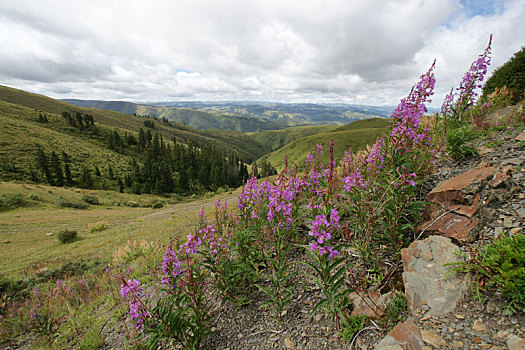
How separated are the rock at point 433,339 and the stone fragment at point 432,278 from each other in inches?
14.0

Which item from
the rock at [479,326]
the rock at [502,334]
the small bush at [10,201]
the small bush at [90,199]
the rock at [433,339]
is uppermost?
the rock at [502,334]

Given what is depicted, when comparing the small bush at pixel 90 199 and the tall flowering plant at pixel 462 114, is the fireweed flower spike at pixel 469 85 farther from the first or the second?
the small bush at pixel 90 199

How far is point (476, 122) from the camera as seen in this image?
677 centimetres

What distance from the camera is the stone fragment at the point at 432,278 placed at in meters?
2.81

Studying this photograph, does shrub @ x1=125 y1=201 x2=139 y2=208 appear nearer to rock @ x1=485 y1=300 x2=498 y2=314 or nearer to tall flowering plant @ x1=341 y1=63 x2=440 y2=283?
tall flowering plant @ x1=341 y1=63 x2=440 y2=283

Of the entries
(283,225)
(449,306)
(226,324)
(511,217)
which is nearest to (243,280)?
(226,324)

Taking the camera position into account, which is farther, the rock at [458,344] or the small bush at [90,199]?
the small bush at [90,199]

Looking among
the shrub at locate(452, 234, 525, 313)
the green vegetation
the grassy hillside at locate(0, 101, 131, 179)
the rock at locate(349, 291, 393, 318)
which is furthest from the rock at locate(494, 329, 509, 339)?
the grassy hillside at locate(0, 101, 131, 179)

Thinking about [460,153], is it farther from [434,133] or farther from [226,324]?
[226,324]

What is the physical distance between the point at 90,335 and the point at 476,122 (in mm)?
11963

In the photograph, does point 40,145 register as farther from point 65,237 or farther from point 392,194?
point 392,194

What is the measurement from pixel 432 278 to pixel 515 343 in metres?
1.01

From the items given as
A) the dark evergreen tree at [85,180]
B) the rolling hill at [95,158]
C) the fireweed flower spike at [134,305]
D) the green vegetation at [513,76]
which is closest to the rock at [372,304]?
the fireweed flower spike at [134,305]

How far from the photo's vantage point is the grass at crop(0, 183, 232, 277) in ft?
42.0
